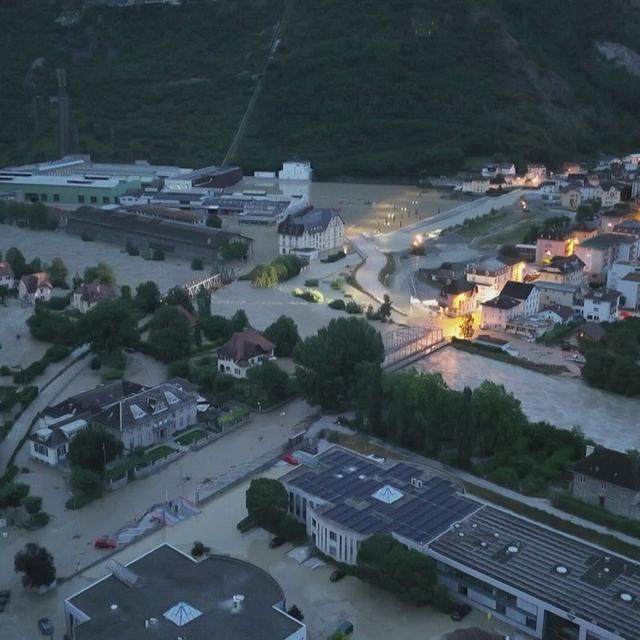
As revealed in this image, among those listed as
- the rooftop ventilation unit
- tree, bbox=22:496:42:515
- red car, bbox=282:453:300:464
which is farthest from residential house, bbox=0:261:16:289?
the rooftop ventilation unit

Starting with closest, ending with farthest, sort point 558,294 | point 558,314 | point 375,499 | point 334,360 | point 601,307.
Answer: point 375,499 → point 334,360 → point 558,314 → point 601,307 → point 558,294

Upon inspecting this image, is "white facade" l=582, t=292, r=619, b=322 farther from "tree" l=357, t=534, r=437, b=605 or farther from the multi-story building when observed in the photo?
the multi-story building

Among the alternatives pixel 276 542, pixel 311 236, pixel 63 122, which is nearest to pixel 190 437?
pixel 276 542

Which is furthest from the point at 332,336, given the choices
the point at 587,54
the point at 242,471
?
the point at 587,54

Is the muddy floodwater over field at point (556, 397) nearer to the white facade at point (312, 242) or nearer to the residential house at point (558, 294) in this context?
the residential house at point (558, 294)

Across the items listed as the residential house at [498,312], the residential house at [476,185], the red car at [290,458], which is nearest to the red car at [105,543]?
the red car at [290,458]

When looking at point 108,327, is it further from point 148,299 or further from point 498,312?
point 498,312
